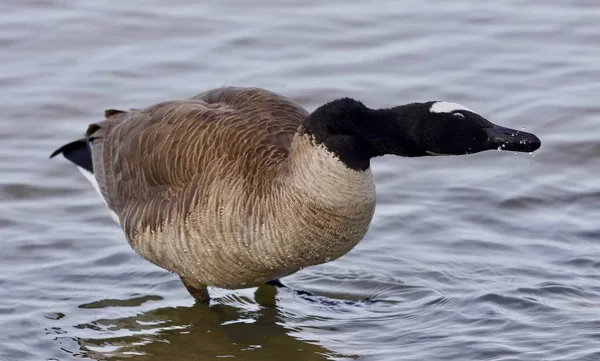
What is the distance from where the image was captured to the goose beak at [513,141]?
6.72 m

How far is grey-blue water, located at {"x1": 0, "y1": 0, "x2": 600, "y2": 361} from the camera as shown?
8.02 m

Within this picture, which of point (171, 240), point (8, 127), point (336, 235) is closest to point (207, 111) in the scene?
Answer: point (171, 240)

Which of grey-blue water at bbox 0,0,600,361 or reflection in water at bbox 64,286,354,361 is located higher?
grey-blue water at bbox 0,0,600,361

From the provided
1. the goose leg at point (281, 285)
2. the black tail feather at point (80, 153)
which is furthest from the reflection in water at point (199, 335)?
the black tail feather at point (80, 153)

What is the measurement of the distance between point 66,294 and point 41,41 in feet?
19.4

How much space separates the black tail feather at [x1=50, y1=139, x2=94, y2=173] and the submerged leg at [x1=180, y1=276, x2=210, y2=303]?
164 centimetres

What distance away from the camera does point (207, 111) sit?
8.23 meters

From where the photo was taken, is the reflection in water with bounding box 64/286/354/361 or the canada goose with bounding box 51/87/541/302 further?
the reflection in water with bounding box 64/286/354/361

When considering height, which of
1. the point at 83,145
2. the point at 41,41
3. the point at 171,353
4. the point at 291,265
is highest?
the point at 41,41

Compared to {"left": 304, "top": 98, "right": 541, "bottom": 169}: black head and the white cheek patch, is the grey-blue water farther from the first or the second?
the white cheek patch

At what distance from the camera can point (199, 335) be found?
27.1 feet

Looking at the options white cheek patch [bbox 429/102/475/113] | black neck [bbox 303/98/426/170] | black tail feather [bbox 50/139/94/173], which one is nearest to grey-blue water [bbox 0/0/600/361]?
black tail feather [bbox 50/139/94/173]

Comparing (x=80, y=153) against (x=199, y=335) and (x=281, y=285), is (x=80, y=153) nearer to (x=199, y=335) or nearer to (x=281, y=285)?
(x=281, y=285)

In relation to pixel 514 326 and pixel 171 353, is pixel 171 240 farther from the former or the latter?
pixel 514 326
